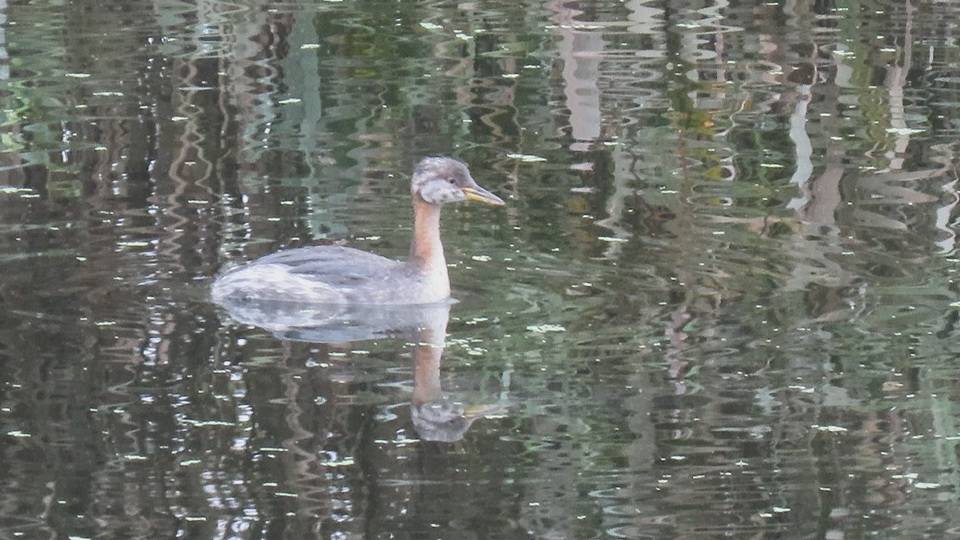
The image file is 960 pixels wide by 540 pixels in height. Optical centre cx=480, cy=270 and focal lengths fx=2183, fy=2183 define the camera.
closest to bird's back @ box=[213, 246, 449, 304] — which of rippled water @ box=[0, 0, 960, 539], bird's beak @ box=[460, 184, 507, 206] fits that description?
rippled water @ box=[0, 0, 960, 539]

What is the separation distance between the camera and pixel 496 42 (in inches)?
617

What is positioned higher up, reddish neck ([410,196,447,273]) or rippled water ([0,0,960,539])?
reddish neck ([410,196,447,273])

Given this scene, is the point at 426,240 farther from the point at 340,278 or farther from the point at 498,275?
the point at 340,278

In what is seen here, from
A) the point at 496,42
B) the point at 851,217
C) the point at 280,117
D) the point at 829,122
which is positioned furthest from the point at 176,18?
the point at 851,217

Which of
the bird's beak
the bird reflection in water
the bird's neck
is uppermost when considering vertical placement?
the bird's beak

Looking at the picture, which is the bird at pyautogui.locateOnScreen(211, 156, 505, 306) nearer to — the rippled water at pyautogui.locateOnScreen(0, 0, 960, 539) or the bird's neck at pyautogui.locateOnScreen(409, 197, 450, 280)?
the bird's neck at pyautogui.locateOnScreen(409, 197, 450, 280)

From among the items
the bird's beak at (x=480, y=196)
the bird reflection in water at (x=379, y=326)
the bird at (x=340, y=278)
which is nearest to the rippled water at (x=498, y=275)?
the bird reflection in water at (x=379, y=326)

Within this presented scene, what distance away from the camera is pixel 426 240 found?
9.59m

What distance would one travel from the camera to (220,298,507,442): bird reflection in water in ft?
25.2

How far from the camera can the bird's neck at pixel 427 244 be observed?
942 centimetres

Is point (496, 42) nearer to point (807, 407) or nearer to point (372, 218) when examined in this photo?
point (372, 218)

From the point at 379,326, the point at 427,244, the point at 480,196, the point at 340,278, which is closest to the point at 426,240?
the point at 427,244

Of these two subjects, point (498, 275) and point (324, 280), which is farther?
point (498, 275)

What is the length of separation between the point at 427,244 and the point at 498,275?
35cm
